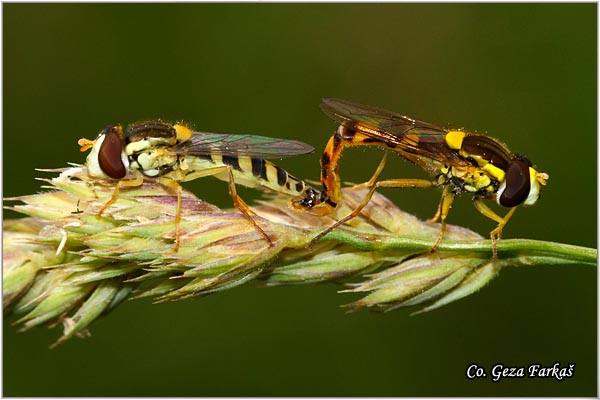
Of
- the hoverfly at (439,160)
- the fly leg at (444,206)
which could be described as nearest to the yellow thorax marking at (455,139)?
the hoverfly at (439,160)

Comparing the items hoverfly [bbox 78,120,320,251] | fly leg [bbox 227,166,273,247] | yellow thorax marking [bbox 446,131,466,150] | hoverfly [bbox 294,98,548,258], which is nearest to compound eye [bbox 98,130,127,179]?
hoverfly [bbox 78,120,320,251]

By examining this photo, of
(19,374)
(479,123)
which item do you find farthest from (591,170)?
(19,374)

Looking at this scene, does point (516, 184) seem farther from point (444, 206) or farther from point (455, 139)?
point (455, 139)

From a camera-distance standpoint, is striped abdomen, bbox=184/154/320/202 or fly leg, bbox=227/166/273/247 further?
striped abdomen, bbox=184/154/320/202

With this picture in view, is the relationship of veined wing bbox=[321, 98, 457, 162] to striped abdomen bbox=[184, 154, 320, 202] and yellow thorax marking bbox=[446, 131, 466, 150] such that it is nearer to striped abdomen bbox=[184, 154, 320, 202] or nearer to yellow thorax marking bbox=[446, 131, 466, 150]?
yellow thorax marking bbox=[446, 131, 466, 150]

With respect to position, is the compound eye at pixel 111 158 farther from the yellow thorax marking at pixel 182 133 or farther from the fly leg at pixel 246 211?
the fly leg at pixel 246 211

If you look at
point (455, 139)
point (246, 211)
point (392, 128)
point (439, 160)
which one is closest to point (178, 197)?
point (246, 211)
